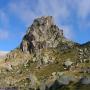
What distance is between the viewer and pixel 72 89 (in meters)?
144

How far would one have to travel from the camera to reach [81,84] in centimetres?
14862

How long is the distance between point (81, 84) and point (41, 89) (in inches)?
1176

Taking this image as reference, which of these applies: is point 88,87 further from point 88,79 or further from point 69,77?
point 69,77

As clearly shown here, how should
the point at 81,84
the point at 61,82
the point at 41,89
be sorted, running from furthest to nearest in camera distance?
1. the point at 41,89
2. the point at 61,82
3. the point at 81,84

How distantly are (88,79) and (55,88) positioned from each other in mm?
16773

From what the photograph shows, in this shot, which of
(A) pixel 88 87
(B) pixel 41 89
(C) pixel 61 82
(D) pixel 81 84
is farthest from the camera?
(B) pixel 41 89

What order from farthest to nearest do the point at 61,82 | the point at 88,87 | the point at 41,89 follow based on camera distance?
1. the point at 41,89
2. the point at 61,82
3. the point at 88,87

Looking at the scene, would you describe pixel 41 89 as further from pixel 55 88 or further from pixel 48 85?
pixel 55 88

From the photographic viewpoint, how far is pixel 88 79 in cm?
14750

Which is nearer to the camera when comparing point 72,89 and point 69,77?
point 72,89

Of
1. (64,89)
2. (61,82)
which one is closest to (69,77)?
(61,82)

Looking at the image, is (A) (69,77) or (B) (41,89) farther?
(B) (41,89)

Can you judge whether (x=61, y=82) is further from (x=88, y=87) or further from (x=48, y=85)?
(x=88, y=87)

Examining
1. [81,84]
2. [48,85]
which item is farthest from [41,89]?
[81,84]
